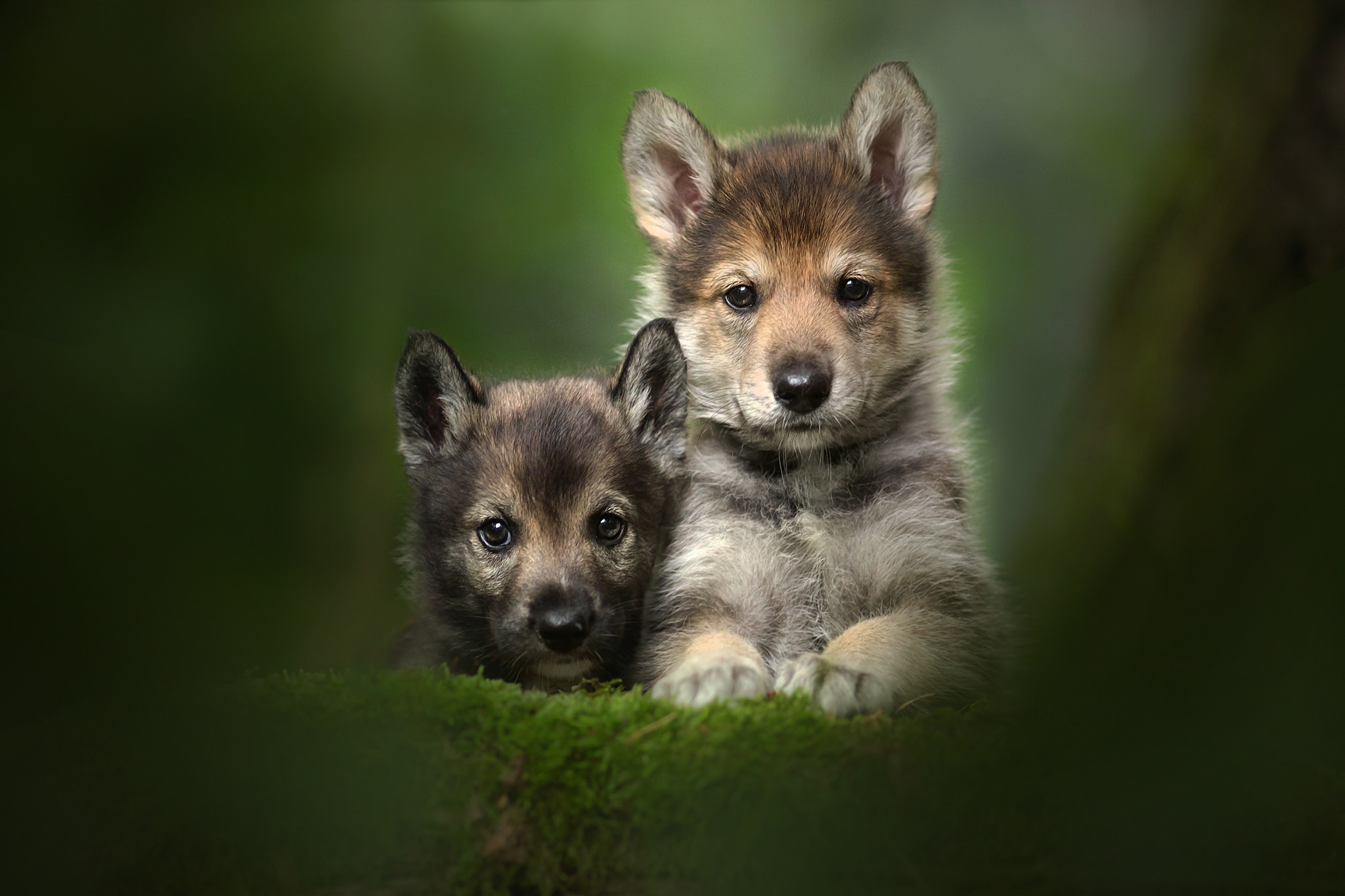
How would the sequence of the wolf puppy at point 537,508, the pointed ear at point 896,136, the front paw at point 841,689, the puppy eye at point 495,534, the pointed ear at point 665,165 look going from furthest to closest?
the pointed ear at point 665,165, the pointed ear at point 896,136, the puppy eye at point 495,534, the wolf puppy at point 537,508, the front paw at point 841,689

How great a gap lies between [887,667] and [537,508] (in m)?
1.03

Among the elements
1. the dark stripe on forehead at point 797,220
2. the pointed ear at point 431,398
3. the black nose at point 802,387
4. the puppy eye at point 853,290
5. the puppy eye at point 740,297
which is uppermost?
the dark stripe on forehead at point 797,220

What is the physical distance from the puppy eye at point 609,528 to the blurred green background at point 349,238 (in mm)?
803

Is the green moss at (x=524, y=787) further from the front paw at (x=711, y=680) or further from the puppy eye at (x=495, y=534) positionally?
the puppy eye at (x=495, y=534)

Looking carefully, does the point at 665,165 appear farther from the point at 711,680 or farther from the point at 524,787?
the point at 524,787

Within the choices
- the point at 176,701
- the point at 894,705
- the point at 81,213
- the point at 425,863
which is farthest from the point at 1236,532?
the point at 81,213

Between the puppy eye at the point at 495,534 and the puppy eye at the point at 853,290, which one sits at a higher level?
the puppy eye at the point at 853,290

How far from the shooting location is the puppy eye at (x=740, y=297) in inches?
115

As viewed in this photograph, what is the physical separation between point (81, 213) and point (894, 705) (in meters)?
2.32

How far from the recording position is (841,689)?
6.74 ft

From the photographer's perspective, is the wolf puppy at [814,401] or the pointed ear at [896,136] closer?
the wolf puppy at [814,401]

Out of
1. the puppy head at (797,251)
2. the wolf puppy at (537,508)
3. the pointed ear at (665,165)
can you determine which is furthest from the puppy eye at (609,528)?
the pointed ear at (665,165)

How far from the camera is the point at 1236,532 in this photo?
44.8 inches

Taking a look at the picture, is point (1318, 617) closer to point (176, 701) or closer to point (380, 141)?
point (176, 701)
